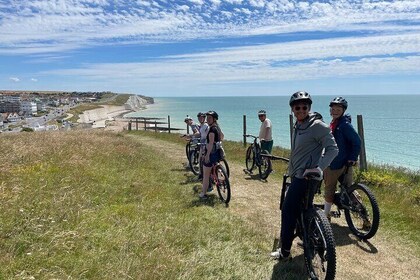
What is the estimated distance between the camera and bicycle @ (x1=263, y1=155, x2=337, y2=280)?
13.6ft

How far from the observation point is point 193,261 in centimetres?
475

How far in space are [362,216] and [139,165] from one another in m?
8.03

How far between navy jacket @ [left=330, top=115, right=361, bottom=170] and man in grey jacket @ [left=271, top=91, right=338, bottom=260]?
5.17 ft

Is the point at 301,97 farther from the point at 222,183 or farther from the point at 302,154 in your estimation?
the point at 222,183

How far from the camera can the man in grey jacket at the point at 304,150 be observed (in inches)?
175

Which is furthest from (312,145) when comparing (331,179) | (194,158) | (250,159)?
(194,158)

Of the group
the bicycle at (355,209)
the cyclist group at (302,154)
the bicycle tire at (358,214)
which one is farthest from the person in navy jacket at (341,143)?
the cyclist group at (302,154)

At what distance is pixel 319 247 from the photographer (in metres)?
4.36

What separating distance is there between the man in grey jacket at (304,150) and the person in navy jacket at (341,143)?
1.58 metres

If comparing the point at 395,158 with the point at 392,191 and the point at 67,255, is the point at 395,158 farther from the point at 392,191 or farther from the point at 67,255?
the point at 67,255

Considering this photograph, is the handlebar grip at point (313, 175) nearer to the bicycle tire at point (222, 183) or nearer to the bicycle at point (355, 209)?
the bicycle at point (355, 209)

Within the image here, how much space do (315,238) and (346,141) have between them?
243cm

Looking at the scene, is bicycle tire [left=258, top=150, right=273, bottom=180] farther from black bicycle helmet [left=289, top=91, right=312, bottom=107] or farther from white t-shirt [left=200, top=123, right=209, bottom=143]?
black bicycle helmet [left=289, top=91, right=312, bottom=107]

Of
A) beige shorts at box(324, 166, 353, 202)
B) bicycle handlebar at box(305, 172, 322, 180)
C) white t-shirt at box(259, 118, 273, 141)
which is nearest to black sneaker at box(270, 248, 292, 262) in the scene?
bicycle handlebar at box(305, 172, 322, 180)
